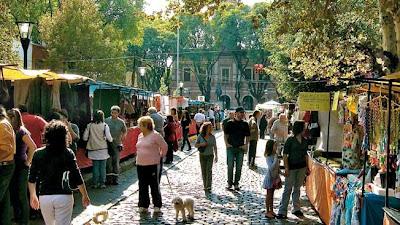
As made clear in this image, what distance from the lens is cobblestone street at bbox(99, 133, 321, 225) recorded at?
9500 millimetres

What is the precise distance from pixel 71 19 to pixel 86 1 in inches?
61.3

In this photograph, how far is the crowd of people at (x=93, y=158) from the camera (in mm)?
5750

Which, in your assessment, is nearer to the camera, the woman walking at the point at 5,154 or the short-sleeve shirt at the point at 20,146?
the woman walking at the point at 5,154

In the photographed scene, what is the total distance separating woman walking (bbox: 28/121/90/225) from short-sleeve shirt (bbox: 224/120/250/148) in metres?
7.23

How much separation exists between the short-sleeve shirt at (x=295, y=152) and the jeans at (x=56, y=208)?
187 inches

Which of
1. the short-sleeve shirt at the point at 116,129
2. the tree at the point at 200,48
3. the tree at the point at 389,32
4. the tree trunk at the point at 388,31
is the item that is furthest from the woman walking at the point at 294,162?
the tree at the point at 200,48

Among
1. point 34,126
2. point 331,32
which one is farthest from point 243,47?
point 34,126

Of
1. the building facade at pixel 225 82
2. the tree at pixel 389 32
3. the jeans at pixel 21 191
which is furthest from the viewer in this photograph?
the building facade at pixel 225 82

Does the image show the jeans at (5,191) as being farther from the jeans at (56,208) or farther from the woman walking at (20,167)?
the jeans at (56,208)

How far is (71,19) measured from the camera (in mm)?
33469

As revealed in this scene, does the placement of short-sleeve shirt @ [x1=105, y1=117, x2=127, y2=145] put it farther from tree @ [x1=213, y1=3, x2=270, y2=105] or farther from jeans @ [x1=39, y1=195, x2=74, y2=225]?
tree @ [x1=213, y1=3, x2=270, y2=105]

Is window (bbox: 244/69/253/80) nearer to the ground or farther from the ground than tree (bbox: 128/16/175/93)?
nearer to the ground

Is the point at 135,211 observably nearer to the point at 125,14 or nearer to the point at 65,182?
the point at 65,182

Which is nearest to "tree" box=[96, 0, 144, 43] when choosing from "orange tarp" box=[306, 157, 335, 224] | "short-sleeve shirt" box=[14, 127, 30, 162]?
"orange tarp" box=[306, 157, 335, 224]
